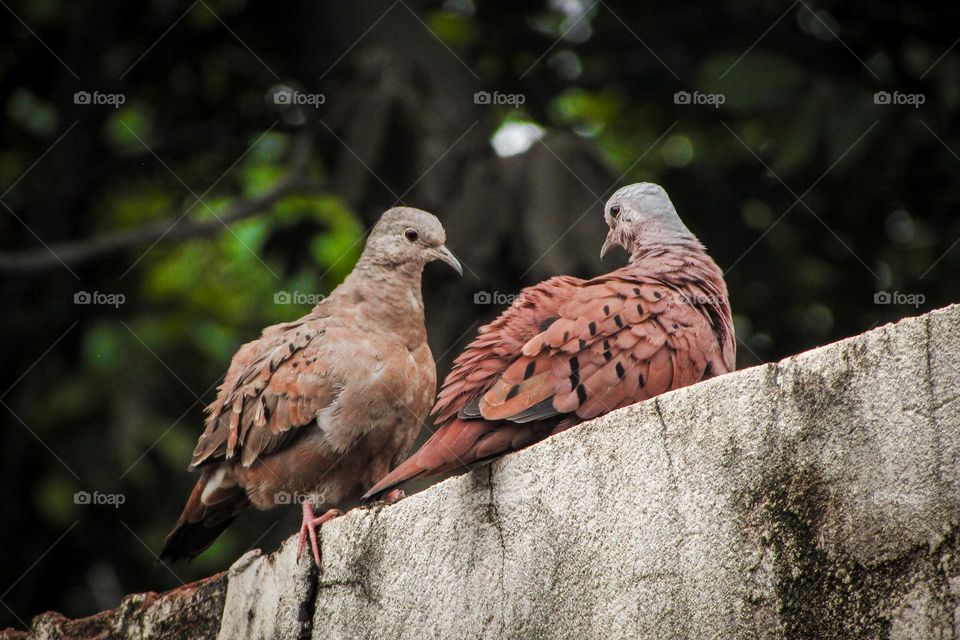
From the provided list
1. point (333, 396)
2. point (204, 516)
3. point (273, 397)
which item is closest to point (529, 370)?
point (333, 396)

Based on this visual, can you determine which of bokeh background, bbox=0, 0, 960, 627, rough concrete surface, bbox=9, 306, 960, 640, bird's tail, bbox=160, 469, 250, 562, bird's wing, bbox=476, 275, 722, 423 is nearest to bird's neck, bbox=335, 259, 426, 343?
bird's tail, bbox=160, 469, 250, 562

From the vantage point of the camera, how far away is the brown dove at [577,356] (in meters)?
3.59

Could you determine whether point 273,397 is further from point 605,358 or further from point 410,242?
point 605,358

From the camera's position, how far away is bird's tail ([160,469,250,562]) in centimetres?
527

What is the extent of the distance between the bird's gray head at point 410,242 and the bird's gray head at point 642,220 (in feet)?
3.06

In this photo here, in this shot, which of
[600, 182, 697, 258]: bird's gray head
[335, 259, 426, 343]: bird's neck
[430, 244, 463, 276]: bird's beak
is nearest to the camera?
[600, 182, 697, 258]: bird's gray head

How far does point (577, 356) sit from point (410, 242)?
188 cm

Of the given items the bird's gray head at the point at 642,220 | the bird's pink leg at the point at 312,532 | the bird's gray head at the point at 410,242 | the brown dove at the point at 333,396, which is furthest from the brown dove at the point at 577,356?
the bird's gray head at the point at 410,242

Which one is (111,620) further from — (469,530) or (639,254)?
(639,254)

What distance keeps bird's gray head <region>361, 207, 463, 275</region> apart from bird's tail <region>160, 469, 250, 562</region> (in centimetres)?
120

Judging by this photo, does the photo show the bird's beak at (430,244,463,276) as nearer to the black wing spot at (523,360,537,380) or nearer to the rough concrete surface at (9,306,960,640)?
the black wing spot at (523,360,537,380)

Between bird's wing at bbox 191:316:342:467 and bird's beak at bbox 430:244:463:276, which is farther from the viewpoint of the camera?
bird's beak at bbox 430:244:463:276

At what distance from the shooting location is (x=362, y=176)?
712 cm

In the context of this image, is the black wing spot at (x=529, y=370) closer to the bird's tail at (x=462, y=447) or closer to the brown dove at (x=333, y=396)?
the bird's tail at (x=462, y=447)
